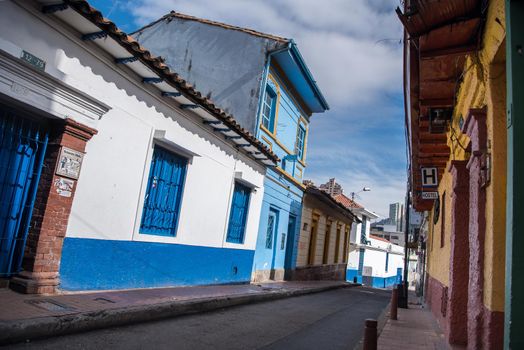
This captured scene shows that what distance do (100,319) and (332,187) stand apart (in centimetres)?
3585

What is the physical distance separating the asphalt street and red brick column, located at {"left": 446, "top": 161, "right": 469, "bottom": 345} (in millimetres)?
1490

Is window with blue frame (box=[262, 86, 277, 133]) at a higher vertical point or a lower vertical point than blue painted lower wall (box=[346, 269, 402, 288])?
higher

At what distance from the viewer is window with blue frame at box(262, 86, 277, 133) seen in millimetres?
14023

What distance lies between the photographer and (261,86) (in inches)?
527

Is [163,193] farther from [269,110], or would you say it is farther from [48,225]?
[269,110]

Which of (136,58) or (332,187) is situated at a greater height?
(332,187)

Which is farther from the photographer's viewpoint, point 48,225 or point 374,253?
point 374,253

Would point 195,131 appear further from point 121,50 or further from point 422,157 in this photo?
point 422,157

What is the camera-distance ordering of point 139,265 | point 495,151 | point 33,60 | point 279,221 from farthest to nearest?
point 279,221
point 139,265
point 33,60
point 495,151

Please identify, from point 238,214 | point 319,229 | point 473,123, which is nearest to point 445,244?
point 473,123

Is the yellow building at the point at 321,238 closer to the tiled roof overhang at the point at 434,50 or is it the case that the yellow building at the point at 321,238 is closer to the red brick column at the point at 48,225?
the tiled roof overhang at the point at 434,50

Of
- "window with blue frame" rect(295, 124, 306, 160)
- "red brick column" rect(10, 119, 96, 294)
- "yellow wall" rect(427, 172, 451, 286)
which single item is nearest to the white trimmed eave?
"window with blue frame" rect(295, 124, 306, 160)

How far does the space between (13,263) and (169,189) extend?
3520 millimetres

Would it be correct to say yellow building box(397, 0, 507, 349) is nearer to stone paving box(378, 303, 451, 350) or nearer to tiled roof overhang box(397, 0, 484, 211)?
tiled roof overhang box(397, 0, 484, 211)
